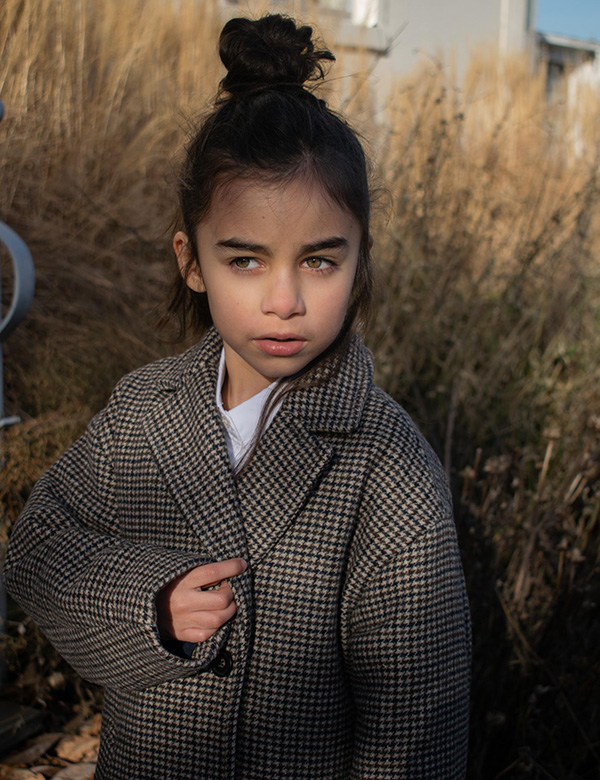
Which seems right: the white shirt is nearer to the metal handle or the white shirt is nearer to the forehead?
the forehead

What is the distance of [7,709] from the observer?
6.04ft

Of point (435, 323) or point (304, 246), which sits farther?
point (435, 323)

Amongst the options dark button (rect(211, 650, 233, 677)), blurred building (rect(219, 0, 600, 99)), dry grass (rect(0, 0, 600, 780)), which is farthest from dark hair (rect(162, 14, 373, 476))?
blurred building (rect(219, 0, 600, 99))

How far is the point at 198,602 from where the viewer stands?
3.76 ft

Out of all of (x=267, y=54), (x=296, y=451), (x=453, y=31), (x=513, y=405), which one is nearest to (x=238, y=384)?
(x=296, y=451)

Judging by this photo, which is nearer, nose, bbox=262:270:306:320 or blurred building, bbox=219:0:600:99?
nose, bbox=262:270:306:320

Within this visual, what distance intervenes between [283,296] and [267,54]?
0.44 meters

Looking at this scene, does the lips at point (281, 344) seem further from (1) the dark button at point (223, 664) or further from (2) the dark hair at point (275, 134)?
(1) the dark button at point (223, 664)

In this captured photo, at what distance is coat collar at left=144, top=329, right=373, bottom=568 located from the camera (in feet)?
3.94

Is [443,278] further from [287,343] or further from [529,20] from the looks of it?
[529,20]

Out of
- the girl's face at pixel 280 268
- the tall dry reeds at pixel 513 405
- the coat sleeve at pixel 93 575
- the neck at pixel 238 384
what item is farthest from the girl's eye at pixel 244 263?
the tall dry reeds at pixel 513 405

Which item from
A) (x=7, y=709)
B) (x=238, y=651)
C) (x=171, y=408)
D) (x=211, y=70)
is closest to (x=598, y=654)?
(x=238, y=651)

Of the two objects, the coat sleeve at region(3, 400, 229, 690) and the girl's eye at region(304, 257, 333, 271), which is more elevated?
the girl's eye at region(304, 257, 333, 271)

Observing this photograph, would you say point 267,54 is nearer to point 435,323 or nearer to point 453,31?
point 435,323
